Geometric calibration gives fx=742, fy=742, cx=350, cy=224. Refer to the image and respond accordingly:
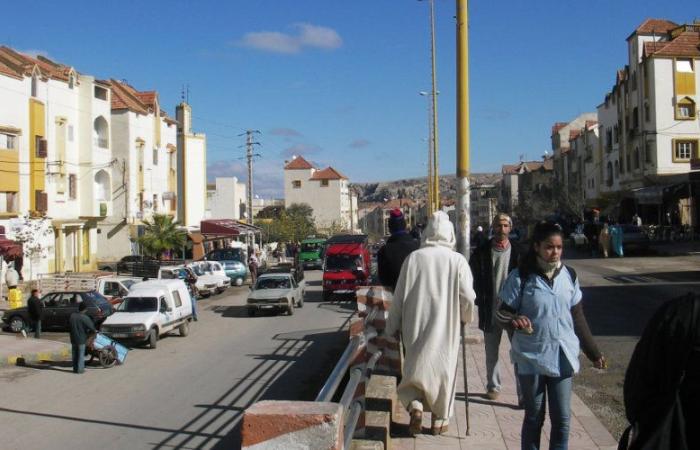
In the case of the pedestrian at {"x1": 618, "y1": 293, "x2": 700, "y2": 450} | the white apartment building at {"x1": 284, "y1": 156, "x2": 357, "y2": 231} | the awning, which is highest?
the white apartment building at {"x1": 284, "y1": 156, "x2": 357, "y2": 231}

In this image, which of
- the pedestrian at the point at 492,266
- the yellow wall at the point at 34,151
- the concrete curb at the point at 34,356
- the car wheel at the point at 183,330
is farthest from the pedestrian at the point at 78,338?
the yellow wall at the point at 34,151

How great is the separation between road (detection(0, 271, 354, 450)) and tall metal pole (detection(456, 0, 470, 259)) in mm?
3915

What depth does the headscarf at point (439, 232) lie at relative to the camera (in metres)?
5.97

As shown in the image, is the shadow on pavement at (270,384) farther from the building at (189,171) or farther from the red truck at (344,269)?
the building at (189,171)

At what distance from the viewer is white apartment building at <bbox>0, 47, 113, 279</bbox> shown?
36.2 m

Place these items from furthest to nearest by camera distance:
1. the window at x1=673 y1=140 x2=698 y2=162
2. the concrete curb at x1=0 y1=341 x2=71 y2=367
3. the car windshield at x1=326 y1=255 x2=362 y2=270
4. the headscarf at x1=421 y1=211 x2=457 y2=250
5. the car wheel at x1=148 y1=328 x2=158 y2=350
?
the window at x1=673 y1=140 x2=698 y2=162, the car windshield at x1=326 y1=255 x2=362 y2=270, the car wheel at x1=148 y1=328 x2=158 y2=350, the concrete curb at x1=0 y1=341 x2=71 y2=367, the headscarf at x1=421 y1=211 x2=457 y2=250

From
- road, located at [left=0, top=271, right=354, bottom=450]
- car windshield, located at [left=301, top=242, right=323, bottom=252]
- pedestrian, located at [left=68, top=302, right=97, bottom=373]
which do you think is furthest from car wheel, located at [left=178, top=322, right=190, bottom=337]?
car windshield, located at [left=301, top=242, right=323, bottom=252]

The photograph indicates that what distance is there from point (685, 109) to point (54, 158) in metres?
39.4

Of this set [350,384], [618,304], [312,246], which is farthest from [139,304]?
[312,246]

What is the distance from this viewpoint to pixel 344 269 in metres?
31.3

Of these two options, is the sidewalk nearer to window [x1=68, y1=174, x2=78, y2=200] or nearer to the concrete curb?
the concrete curb

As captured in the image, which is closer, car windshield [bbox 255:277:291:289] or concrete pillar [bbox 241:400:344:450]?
concrete pillar [bbox 241:400:344:450]

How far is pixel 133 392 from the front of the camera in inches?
558

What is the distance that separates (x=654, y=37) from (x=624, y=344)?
4574 cm
